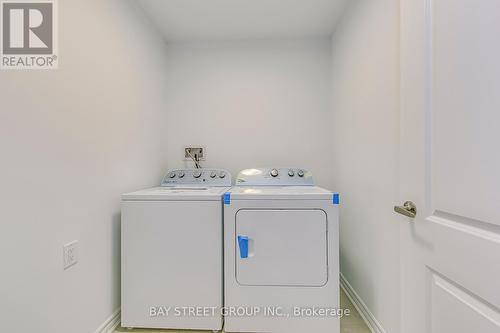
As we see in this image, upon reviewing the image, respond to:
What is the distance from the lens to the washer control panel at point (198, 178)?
2.06 meters

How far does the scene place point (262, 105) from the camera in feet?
7.44

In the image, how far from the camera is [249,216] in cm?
139

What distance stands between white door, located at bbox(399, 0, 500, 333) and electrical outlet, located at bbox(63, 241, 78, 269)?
1563mm

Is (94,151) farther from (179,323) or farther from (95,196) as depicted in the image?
(179,323)

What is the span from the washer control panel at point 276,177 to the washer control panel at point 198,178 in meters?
0.13

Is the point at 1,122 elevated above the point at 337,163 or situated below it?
above

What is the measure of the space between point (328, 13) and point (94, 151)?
201cm

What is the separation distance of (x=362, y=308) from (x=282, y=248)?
0.76 meters

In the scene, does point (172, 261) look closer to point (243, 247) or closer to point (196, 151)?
point (243, 247)

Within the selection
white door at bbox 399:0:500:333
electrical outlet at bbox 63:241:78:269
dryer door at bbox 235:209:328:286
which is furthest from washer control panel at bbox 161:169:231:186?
white door at bbox 399:0:500:333

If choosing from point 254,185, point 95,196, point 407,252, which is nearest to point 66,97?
point 95,196

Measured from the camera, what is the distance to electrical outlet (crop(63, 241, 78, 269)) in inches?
43.5

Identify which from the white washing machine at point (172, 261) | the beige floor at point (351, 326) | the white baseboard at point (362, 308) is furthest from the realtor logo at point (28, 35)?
the white baseboard at point (362, 308)

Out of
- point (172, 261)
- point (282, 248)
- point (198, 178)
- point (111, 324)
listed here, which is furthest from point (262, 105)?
point (111, 324)
